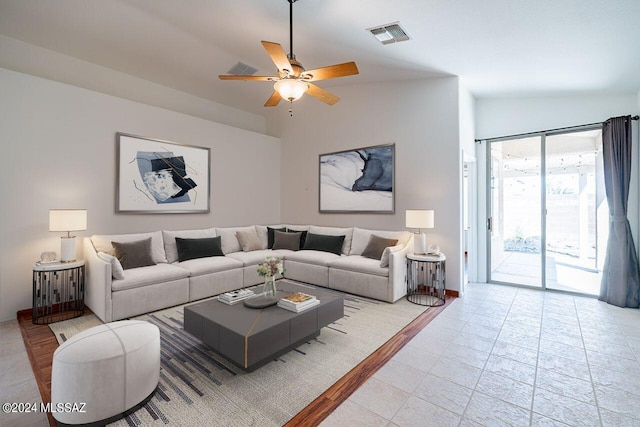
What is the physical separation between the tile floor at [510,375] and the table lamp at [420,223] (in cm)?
103

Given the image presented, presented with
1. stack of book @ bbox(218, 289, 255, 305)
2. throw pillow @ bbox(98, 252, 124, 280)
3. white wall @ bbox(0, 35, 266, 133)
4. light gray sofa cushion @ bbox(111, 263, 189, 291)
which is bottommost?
stack of book @ bbox(218, 289, 255, 305)

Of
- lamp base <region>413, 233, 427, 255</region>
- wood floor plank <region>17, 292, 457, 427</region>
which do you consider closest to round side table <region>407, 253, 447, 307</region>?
lamp base <region>413, 233, 427, 255</region>

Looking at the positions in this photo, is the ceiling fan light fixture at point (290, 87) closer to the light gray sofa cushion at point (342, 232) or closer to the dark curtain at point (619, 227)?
the light gray sofa cushion at point (342, 232)

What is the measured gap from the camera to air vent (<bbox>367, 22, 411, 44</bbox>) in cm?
302

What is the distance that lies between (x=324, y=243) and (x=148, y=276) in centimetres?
272

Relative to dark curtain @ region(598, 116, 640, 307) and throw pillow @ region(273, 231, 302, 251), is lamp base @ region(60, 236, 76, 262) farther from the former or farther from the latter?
dark curtain @ region(598, 116, 640, 307)

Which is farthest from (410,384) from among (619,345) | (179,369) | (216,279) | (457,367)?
(216,279)

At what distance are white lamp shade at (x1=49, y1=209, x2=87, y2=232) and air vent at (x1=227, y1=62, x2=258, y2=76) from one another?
3027 millimetres

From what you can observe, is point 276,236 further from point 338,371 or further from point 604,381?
point 604,381

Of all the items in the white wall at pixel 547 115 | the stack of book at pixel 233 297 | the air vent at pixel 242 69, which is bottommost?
the stack of book at pixel 233 297

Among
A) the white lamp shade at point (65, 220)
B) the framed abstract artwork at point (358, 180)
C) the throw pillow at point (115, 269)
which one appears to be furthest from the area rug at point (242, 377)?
the framed abstract artwork at point (358, 180)

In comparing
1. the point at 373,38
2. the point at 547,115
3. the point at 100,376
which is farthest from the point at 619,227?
the point at 100,376

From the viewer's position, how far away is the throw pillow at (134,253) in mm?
3627

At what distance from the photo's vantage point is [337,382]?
2125 millimetres
